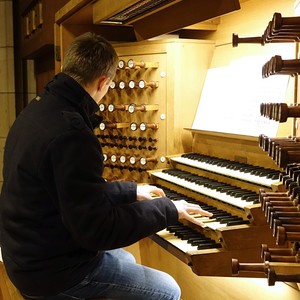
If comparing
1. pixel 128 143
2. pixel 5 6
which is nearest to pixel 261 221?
pixel 128 143

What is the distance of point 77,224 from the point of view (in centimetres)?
151

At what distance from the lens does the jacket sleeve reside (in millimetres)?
1492

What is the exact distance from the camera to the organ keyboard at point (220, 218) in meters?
1.99

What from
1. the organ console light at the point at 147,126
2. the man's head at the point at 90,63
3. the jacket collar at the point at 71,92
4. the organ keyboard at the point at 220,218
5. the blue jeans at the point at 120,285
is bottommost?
the blue jeans at the point at 120,285

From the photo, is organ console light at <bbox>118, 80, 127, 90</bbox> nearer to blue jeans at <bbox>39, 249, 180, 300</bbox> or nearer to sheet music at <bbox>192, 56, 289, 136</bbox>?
sheet music at <bbox>192, 56, 289, 136</bbox>

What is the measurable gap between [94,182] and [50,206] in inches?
7.5

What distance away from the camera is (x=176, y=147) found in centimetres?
324

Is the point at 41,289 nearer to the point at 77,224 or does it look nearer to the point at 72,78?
the point at 77,224

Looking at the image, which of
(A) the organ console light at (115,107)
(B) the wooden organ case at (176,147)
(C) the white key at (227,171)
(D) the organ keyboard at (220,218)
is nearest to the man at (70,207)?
(D) the organ keyboard at (220,218)

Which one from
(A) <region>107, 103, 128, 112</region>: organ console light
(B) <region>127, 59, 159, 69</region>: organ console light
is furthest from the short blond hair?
(A) <region>107, 103, 128, 112</region>: organ console light

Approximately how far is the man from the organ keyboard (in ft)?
0.91

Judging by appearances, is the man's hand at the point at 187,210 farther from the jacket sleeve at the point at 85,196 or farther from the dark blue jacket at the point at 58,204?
the jacket sleeve at the point at 85,196

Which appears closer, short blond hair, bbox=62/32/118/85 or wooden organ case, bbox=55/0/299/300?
short blond hair, bbox=62/32/118/85


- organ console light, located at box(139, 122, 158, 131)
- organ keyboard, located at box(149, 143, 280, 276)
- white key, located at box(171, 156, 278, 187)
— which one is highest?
organ console light, located at box(139, 122, 158, 131)
